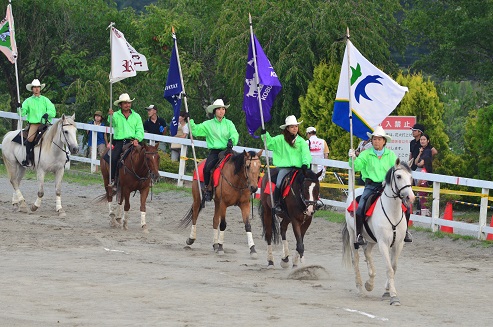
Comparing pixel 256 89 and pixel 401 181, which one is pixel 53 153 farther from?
pixel 401 181

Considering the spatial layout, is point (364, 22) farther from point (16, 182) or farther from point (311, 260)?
point (311, 260)

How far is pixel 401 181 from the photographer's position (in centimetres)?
1370

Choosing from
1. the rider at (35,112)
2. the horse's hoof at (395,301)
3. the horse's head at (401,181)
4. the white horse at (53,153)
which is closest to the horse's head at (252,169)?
the horse's head at (401,181)

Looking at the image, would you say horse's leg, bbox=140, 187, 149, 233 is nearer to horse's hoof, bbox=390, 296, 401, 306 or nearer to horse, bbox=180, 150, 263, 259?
horse, bbox=180, 150, 263, 259

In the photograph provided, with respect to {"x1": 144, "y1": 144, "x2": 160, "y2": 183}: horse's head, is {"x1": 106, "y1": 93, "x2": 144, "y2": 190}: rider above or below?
above

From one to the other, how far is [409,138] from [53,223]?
7.82 m

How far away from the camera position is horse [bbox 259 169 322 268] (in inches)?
647

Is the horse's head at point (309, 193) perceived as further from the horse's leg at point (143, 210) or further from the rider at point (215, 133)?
the horse's leg at point (143, 210)

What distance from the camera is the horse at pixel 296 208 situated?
16438mm

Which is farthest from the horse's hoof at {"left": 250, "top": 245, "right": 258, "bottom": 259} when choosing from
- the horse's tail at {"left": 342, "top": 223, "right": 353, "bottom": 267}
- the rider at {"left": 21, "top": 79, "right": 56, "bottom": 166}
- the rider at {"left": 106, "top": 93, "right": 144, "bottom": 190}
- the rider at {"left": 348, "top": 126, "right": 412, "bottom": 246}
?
the rider at {"left": 21, "top": 79, "right": 56, "bottom": 166}

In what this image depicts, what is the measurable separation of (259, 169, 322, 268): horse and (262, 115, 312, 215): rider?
0.12 metres

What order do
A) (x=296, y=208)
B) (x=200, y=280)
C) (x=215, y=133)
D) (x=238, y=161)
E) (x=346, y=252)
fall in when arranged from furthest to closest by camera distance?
(x=215, y=133)
(x=238, y=161)
(x=296, y=208)
(x=200, y=280)
(x=346, y=252)

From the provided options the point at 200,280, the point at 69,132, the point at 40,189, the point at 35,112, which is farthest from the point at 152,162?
the point at 200,280

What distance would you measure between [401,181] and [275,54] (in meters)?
17.2
